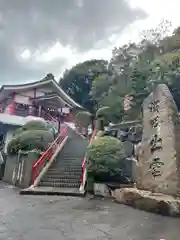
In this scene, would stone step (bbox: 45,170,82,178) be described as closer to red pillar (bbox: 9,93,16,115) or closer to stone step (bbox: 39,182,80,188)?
stone step (bbox: 39,182,80,188)

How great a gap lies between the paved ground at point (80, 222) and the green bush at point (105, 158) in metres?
1.80

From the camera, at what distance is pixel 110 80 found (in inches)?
1185

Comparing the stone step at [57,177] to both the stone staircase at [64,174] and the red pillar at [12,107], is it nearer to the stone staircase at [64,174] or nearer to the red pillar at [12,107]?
the stone staircase at [64,174]

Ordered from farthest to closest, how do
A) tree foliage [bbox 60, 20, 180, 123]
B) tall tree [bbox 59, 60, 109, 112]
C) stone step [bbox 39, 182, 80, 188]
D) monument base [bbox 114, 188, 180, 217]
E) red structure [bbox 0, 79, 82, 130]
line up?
tall tree [bbox 59, 60, 109, 112] < red structure [bbox 0, 79, 82, 130] < tree foliage [bbox 60, 20, 180, 123] < stone step [bbox 39, 182, 80, 188] < monument base [bbox 114, 188, 180, 217]

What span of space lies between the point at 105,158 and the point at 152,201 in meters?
3.28

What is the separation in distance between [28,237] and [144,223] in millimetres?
2319

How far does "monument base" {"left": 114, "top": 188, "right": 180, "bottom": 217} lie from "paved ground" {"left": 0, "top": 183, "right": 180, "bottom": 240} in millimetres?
205

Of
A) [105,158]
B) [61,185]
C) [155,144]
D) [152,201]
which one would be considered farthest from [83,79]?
[152,201]

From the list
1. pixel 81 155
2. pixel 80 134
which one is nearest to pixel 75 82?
pixel 80 134

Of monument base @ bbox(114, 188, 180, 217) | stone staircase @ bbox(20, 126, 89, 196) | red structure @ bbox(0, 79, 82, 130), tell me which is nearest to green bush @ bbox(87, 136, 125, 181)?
stone staircase @ bbox(20, 126, 89, 196)

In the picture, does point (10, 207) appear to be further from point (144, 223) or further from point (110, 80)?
point (110, 80)

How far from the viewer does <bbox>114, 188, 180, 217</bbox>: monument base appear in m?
5.56

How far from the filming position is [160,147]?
6918mm

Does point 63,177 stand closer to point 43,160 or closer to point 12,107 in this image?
point 43,160
